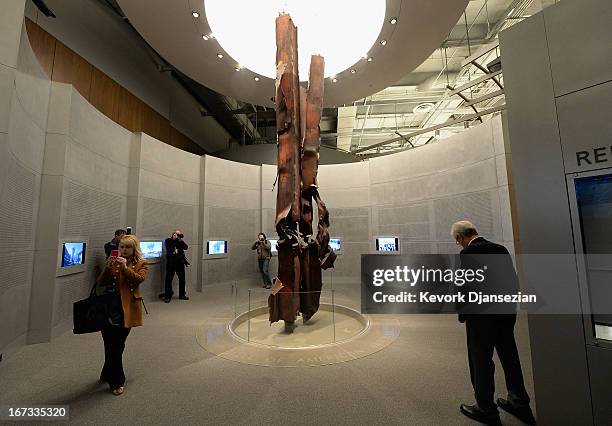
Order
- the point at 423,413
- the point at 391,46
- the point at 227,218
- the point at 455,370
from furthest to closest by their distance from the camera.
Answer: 1. the point at 227,218
2. the point at 391,46
3. the point at 455,370
4. the point at 423,413

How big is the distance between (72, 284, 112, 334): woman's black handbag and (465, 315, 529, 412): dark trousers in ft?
11.6

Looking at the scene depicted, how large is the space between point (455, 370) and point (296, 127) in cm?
450

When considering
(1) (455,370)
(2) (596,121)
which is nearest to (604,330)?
(2) (596,121)

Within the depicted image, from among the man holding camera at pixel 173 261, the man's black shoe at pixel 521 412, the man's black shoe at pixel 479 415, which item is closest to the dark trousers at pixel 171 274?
the man holding camera at pixel 173 261

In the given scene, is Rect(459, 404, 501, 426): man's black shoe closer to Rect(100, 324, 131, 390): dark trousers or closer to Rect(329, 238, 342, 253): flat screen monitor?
Rect(100, 324, 131, 390): dark trousers

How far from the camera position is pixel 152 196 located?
7711 mm

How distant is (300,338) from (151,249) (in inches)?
203

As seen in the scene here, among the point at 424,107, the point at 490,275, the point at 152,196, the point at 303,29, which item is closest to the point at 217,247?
the point at 152,196

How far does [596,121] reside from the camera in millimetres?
2016

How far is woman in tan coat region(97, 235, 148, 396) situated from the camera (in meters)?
2.87

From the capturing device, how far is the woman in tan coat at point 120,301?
287cm

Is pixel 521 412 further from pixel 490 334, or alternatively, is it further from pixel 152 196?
pixel 152 196

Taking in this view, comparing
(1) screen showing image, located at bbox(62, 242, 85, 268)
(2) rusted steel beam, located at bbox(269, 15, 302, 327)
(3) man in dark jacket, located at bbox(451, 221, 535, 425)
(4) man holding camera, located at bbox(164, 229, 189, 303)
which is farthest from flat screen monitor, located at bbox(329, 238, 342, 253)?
(3) man in dark jacket, located at bbox(451, 221, 535, 425)

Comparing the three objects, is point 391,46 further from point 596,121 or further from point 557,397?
point 557,397
